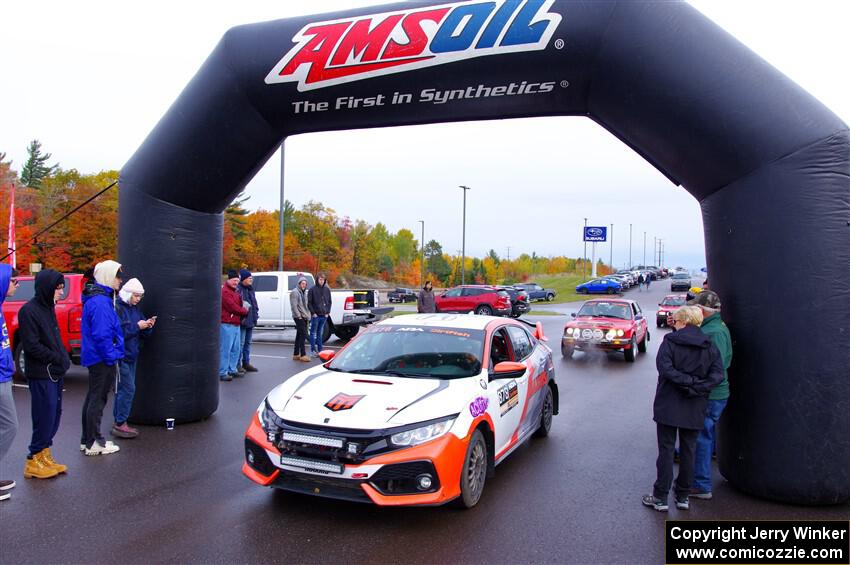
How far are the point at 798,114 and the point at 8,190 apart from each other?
5560 centimetres

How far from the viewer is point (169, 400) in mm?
7391

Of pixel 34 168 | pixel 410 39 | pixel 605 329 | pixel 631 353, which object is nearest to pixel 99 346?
pixel 410 39

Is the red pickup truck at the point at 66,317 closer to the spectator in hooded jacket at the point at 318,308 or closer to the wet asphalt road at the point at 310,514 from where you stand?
the wet asphalt road at the point at 310,514

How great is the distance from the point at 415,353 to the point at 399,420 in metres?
1.34

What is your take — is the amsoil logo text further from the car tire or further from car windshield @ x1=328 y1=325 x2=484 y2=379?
the car tire

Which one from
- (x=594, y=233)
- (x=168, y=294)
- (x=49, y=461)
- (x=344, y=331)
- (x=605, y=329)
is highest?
(x=594, y=233)

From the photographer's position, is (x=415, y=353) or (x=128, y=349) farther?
(x=128, y=349)

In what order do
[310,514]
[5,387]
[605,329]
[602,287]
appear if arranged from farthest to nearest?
[602,287] → [605,329] → [5,387] → [310,514]

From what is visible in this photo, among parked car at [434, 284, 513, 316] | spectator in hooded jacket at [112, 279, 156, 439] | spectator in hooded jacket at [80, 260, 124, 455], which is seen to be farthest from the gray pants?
parked car at [434, 284, 513, 316]

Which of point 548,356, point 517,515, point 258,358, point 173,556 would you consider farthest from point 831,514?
point 258,358

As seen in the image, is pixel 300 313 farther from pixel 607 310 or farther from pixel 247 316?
pixel 607 310

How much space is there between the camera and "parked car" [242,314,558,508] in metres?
4.39

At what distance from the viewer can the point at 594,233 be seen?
58094 mm

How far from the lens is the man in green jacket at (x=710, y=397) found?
5211 millimetres
